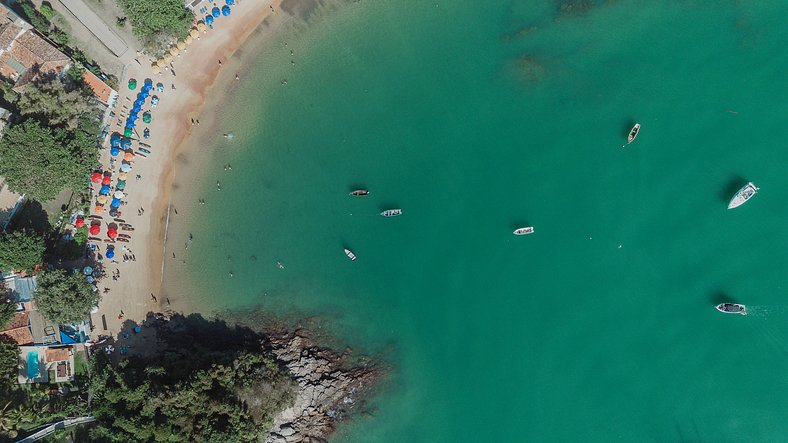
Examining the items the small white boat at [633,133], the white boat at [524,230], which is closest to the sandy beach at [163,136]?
the white boat at [524,230]

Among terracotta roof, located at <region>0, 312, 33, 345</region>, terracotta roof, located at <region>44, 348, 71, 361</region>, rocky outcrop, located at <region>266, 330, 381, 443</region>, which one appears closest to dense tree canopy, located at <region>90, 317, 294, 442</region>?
rocky outcrop, located at <region>266, 330, 381, 443</region>

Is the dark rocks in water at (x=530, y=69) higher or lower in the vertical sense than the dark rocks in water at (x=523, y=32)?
lower

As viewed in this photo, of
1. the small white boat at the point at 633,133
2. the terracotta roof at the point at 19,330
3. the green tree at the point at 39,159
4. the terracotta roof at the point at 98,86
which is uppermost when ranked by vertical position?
the terracotta roof at the point at 98,86

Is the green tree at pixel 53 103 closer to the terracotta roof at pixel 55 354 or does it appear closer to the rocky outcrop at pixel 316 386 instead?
the terracotta roof at pixel 55 354

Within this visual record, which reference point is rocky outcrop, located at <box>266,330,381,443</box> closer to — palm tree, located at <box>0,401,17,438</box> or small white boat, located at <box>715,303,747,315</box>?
palm tree, located at <box>0,401,17,438</box>

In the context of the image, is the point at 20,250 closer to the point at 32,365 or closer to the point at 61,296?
the point at 61,296
